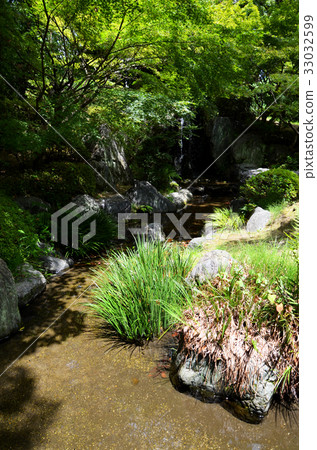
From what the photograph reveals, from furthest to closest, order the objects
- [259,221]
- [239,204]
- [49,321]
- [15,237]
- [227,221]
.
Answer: [239,204] < [227,221] < [259,221] < [15,237] < [49,321]

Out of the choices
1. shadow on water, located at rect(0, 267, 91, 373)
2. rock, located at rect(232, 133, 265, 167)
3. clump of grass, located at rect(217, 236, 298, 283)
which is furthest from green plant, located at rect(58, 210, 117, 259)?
rock, located at rect(232, 133, 265, 167)

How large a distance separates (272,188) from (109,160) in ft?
19.2

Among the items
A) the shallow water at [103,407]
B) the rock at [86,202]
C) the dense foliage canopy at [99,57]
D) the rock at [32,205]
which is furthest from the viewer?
the rock at [86,202]

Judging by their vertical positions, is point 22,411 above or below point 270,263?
below

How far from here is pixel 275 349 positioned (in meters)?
2.37

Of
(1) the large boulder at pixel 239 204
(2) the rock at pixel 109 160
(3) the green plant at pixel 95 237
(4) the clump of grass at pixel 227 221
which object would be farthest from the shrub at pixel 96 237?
(1) the large boulder at pixel 239 204

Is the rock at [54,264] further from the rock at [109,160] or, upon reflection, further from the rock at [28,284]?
the rock at [109,160]

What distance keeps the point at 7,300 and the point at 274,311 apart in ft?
9.77

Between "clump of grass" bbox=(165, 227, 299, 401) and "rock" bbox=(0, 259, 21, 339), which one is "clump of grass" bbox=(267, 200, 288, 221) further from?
"rock" bbox=(0, 259, 21, 339)

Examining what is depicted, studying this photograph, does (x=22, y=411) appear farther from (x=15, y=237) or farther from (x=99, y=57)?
(x=99, y=57)

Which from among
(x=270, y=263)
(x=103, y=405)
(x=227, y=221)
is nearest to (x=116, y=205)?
(x=227, y=221)

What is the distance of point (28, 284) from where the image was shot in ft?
13.5

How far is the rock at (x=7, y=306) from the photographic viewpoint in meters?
3.18

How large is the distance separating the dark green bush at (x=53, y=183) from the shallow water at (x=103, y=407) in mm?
4181
